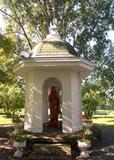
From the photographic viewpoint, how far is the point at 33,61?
13.9 meters

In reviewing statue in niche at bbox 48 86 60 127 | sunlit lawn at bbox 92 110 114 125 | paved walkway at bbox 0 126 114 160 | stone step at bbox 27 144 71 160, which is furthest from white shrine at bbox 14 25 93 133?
sunlit lawn at bbox 92 110 114 125

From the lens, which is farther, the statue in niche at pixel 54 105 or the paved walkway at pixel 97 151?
the statue in niche at pixel 54 105

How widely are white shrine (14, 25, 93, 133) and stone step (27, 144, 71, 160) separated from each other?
5.55 feet

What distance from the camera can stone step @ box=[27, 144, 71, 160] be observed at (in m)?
11.7

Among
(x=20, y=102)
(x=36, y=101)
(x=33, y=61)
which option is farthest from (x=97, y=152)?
(x=20, y=102)

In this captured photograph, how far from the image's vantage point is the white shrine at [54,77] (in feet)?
45.6

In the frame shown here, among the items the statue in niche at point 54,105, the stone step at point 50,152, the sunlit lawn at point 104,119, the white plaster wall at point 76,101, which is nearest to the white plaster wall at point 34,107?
the statue in niche at point 54,105

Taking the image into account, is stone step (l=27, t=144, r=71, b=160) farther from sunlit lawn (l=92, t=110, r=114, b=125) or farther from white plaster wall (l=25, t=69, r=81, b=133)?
sunlit lawn (l=92, t=110, r=114, b=125)

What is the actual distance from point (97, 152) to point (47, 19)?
565 inches

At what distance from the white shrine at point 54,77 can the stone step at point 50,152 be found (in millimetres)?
1692

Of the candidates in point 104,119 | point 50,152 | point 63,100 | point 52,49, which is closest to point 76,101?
point 63,100

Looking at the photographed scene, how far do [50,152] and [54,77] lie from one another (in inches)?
147

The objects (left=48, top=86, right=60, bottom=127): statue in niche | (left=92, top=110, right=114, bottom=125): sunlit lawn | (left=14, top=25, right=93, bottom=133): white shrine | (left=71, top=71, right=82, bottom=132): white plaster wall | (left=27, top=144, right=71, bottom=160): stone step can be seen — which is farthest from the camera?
(left=92, top=110, right=114, bottom=125): sunlit lawn

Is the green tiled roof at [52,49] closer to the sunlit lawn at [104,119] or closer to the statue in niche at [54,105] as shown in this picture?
the statue in niche at [54,105]
